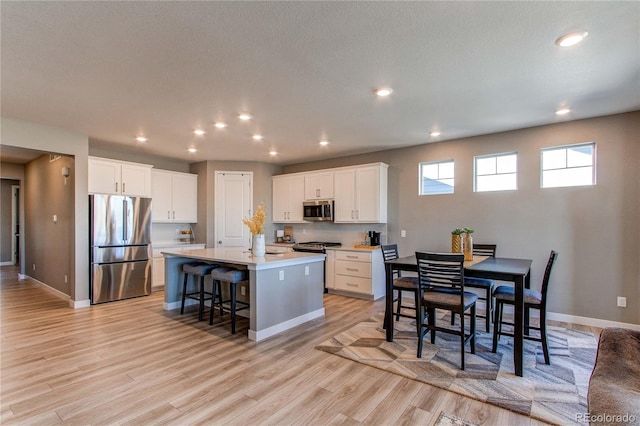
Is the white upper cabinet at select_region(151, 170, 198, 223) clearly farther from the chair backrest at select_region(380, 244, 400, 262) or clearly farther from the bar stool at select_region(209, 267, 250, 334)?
the chair backrest at select_region(380, 244, 400, 262)

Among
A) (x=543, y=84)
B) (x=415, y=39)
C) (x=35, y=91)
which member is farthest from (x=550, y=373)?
(x=35, y=91)

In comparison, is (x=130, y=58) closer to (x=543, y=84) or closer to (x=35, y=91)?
(x=35, y=91)

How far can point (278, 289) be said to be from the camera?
376cm

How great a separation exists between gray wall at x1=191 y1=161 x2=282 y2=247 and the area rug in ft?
12.9

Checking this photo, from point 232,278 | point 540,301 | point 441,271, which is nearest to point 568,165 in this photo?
point 540,301

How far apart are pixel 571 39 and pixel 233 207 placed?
5.90 meters

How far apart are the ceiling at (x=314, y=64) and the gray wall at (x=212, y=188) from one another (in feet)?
7.67

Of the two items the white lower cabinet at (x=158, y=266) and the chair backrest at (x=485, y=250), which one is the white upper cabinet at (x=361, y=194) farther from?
the white lower cabinet at (x=158, y=266)

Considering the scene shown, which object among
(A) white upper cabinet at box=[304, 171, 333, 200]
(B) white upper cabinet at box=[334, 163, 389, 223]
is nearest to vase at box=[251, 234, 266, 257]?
(B) white upper cabinet at box=[334, 163, 389, 223]

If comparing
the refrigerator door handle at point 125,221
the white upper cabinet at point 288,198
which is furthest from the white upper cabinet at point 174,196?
the white upper cabinet at point 288,198

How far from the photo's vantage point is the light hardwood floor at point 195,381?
2162mm

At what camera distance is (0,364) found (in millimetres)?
2885

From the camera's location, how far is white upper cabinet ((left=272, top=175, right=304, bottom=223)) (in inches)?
262

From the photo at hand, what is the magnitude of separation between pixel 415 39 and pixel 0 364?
4393mm
